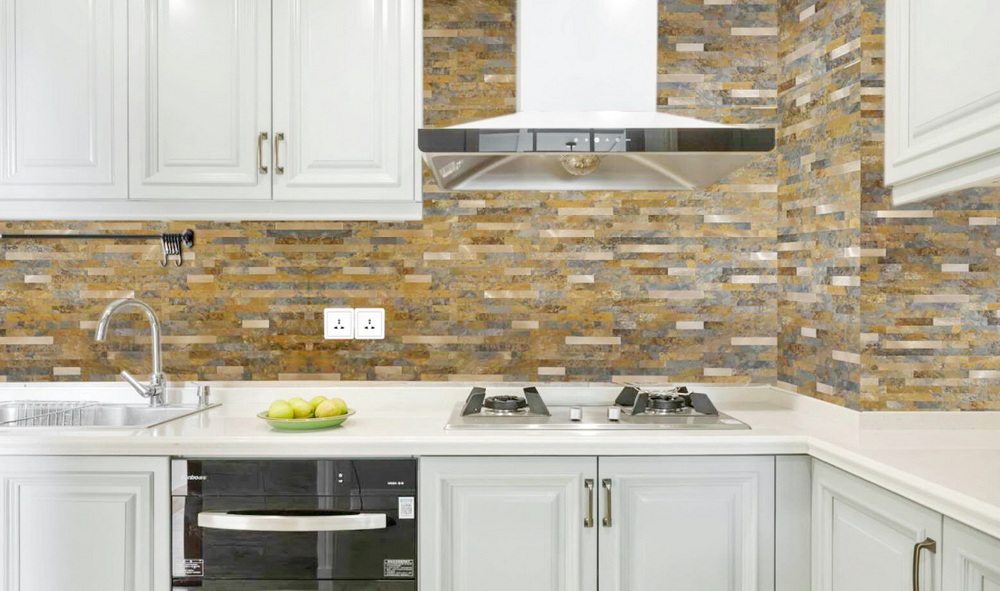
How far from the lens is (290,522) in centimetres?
175

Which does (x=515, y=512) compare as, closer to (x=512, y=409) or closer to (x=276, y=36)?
(x=512, y=409)

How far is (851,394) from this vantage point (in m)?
1.88

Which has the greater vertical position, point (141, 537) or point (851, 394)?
point (851, 394)

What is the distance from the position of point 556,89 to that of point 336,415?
108 cm

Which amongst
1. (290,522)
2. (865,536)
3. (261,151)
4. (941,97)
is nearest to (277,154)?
(261,151)

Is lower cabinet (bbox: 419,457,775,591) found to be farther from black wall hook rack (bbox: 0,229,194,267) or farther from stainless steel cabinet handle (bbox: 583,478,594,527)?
black wall hook rack (bbox: 0,229,194,267)

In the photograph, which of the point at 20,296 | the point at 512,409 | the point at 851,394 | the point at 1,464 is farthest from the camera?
the point at 20,296

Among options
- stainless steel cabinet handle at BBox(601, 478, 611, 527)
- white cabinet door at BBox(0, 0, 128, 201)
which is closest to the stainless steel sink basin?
white cabinet door at BBox(0, 0, 128, 201)

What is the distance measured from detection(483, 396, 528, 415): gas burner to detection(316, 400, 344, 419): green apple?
0.42m

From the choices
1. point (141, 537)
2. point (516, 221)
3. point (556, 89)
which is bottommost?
point (141, 537)

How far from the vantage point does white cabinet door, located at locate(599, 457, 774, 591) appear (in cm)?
177

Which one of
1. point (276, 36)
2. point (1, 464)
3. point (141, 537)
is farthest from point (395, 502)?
point (276, 36)

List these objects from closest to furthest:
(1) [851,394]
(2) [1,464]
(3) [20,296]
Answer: (2) [1,464] → (1) [851,394] → (3) [20,296]

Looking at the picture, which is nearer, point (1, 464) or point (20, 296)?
point (1, 464)
